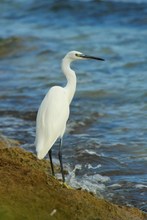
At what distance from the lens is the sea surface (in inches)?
306

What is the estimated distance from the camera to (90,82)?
475 inches

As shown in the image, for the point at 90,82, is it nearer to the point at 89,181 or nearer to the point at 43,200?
the point at 89,181

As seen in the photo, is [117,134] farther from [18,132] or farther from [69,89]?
[69,89]

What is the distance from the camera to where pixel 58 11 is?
763 inches

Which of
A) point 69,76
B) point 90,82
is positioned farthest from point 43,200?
Result: point 90,82

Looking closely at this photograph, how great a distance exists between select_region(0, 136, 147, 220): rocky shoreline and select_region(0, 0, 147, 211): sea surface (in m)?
1.27

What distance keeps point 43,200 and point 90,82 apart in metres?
7.08

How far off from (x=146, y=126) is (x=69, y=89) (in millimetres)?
2670

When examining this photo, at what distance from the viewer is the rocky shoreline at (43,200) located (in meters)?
4.93

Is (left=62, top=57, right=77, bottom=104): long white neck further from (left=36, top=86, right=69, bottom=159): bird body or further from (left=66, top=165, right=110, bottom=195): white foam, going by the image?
(left=66, top=165, right=110, bottom=195): white foam

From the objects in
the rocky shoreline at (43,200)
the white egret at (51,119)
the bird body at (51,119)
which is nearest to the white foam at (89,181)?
the white egret at (51,119)

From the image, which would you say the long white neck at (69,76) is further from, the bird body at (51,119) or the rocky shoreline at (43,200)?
the rocky shoreline at (43,200)

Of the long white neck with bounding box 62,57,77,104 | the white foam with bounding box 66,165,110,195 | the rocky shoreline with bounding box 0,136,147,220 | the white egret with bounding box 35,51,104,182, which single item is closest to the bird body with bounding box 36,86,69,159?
the white egret with bounding box 35,51,104,182

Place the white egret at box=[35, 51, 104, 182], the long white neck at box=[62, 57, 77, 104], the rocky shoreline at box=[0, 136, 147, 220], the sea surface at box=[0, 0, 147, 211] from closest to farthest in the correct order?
the rocky shoreline at box=[0, 136, 147, 220] < the white egret at box=[35, 51, 104, 182] < the long white neck at box=[62, 57, 77, 104] < the sea surface at box=[0, 0, 147, 211]
